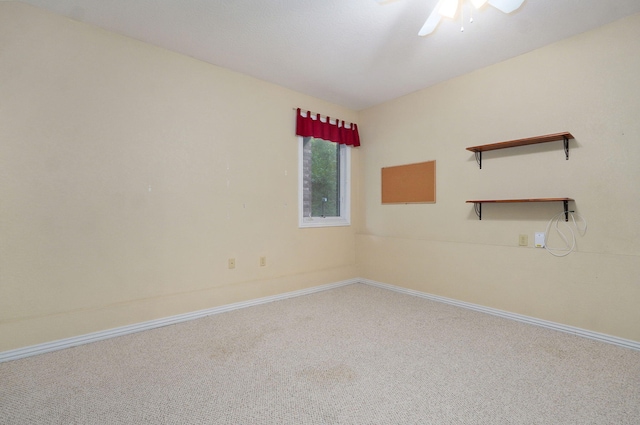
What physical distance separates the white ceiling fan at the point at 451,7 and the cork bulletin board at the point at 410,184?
172 cm

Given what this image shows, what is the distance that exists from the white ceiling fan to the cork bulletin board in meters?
1.72

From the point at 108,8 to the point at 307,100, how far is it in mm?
2184

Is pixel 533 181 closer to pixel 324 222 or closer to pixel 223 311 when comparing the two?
pixel 324 222

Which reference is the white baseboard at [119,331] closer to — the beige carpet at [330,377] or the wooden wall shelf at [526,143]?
the beige carpet at [330,377]

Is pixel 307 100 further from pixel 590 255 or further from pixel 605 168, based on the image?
pixel 590 255

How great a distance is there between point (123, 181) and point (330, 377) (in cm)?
231

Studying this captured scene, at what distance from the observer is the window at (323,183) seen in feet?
13.0

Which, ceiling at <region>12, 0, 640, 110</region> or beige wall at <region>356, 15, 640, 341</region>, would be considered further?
beige wall at <region>356, 15, 640, 341</region>

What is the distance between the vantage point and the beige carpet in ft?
5.07

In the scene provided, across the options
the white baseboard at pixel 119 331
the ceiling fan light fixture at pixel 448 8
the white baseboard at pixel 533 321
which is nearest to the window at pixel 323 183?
the white baseboard at pixel 119 331

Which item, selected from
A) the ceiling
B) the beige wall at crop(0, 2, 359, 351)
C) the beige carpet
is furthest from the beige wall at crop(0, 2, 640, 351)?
the beige carpet

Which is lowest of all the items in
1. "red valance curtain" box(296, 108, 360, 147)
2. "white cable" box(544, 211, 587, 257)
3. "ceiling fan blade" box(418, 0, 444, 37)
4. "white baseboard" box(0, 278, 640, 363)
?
"white baseboard" box(0, 278, 640, 363)

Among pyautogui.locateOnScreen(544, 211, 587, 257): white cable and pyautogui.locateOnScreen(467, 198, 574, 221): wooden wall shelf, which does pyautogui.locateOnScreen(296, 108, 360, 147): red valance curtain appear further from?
pyautogui.locateOnScreen(544, 211, 587, 257): white cable

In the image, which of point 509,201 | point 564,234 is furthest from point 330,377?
point 564,234
